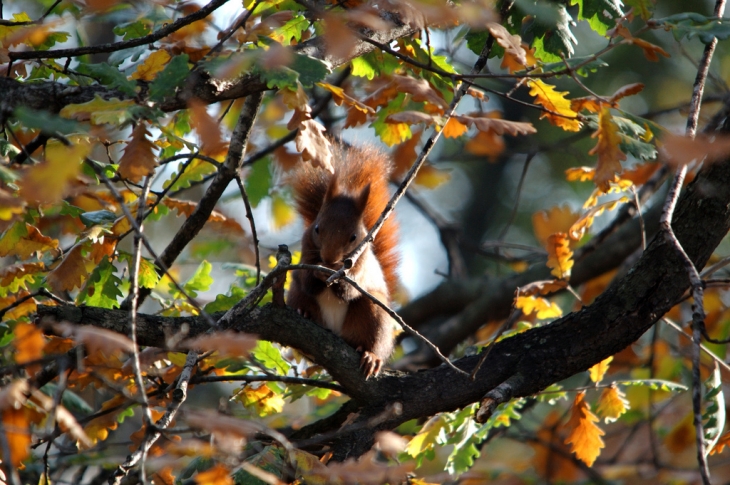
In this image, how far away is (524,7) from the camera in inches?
59.2

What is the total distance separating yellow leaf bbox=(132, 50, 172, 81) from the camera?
1.86m

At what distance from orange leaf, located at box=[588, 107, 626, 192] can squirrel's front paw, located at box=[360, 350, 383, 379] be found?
2.87 feet

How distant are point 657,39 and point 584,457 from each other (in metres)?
4.51

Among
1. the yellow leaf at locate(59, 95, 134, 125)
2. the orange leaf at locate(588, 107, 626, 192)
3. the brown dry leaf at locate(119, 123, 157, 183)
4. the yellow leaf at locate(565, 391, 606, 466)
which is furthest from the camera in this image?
the yellow leaf at locate(565, 391, 606, 466)

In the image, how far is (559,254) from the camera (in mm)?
2307

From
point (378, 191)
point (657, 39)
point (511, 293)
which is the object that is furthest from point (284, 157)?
point (657, 39)

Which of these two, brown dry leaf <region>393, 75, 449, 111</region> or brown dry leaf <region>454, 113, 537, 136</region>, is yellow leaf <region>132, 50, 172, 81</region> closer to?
brown dry leaf <region>393, 75, 449, 111</region>

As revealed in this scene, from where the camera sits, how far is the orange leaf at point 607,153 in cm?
183

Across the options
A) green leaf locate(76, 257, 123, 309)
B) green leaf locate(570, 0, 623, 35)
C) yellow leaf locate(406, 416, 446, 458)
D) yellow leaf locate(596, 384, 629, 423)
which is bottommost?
yellow leaf locate(406, 416, 446, 458)

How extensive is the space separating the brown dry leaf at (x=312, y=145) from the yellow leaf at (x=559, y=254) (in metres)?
0.87

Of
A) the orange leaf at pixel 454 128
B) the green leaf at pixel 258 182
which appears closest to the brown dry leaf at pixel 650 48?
the orange leaf at pixel 454 128

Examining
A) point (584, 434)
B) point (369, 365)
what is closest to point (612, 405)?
point (584, 434)

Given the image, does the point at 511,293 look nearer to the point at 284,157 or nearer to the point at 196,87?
the point at 284,157

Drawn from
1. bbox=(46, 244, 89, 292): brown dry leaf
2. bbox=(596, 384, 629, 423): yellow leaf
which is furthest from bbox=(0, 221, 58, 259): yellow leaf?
bbox=(596, 384, 629, 423): yellow leaf
